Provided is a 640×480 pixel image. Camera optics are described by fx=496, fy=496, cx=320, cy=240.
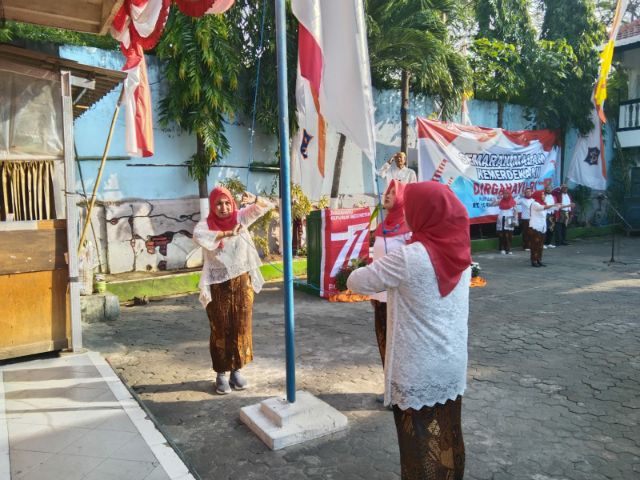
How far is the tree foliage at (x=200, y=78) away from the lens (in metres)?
8.62

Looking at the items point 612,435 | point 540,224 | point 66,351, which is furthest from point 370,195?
point 612,435

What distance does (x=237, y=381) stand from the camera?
4.54 metres

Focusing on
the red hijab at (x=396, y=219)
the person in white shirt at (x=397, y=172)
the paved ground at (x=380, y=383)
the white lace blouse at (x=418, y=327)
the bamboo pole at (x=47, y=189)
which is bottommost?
the paved ground at (x=380, y=383)

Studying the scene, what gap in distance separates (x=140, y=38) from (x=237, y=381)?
3664 mm

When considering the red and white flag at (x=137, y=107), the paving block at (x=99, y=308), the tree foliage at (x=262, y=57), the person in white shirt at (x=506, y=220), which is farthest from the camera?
the person in white shirt at (x=506, y=220)

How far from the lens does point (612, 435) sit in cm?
355

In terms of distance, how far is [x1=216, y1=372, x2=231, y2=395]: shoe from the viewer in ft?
14.6

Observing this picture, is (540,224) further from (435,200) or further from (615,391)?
(435,200)

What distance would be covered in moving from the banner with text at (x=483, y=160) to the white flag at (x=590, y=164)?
22.7 inches

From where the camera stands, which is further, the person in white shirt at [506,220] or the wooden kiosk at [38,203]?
the person in white shirt at [506,220]

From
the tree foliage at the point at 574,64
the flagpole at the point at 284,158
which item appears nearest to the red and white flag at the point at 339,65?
the flagpole at the point at 284,158

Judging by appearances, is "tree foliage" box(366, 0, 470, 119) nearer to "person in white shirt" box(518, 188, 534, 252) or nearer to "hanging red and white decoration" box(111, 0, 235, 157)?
"person in white shirt" box(518, 188, 534, 252)

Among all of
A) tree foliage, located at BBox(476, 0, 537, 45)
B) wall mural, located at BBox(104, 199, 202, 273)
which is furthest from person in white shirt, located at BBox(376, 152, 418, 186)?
tree foliage, located at BBox(476, 0, 537, 45)

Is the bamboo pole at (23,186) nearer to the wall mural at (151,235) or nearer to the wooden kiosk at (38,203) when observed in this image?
the wooden kiosk at (38,203)
